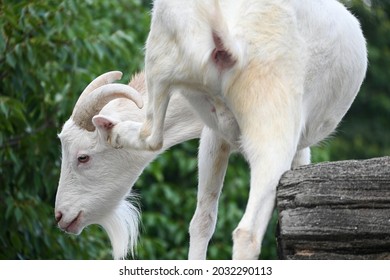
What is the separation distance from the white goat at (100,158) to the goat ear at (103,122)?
0.13 metres

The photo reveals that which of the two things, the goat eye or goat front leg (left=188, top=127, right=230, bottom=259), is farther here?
the goat eye

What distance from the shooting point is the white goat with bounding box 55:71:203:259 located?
600cm

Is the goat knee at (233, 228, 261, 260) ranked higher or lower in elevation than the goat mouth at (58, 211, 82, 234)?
higher

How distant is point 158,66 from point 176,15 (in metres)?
0.27

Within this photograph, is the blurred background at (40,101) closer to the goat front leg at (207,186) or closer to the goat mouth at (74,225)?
the goat mouth at (74,225)

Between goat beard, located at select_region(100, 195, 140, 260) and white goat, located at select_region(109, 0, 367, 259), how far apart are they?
139cm

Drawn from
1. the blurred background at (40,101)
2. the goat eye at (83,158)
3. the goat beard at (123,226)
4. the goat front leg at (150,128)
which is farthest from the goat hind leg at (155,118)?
the blurred background at (40,101)

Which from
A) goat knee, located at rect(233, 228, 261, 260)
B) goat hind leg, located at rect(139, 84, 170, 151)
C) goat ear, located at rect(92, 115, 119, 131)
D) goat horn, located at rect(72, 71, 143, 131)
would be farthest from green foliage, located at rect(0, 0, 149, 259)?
goat knee, located at rect(233, 228, 261, 260)

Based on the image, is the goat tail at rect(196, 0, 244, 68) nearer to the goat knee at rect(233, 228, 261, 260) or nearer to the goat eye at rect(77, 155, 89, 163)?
the goat knee at rect(233, 228, 261, 260)

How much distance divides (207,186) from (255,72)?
1.29 m

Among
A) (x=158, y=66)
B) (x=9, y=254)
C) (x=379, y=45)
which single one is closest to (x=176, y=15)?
(x=158, y=66)

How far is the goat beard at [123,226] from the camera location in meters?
6.52

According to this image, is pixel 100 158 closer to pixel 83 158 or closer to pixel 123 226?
pixel 83 158

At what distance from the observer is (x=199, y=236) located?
581 centimetres
